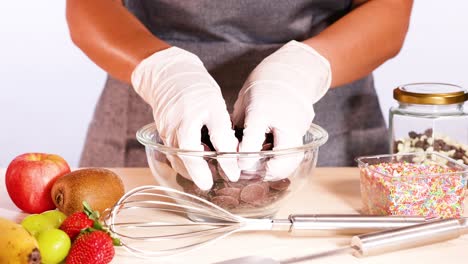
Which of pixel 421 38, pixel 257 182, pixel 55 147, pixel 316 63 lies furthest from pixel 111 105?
pixel 421 38

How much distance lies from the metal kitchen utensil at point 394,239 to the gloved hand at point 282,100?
0.13 meters

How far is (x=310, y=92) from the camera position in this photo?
1256 millimetres

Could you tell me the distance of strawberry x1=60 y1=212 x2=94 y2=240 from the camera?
0.95 meters

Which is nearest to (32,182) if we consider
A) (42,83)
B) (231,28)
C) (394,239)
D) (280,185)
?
(280,185)

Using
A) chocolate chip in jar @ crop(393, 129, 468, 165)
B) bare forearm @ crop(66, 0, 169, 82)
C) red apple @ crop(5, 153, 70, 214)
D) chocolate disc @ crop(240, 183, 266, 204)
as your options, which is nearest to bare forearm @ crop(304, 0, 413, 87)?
chocolate chip in jar @ crop(393, 129, 468, 165)

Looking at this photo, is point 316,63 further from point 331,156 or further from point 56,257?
point 56,257

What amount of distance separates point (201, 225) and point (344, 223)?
19 cm

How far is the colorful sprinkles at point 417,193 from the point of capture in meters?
1.07

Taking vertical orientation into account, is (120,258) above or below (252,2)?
below

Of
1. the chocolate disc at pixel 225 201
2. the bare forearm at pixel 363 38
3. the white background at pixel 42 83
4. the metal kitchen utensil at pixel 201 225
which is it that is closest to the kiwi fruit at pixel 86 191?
the metal kitchen utensil at pixel 201 225

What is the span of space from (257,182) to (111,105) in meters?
0.71

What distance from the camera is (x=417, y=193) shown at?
1072 millimetres

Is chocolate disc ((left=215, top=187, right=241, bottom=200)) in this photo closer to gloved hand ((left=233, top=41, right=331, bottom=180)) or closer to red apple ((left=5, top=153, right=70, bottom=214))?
gloved hand ((left=233, top=41, right=331, bottom=180))

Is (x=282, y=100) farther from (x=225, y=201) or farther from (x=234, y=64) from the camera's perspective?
(x=234, y=64)
